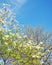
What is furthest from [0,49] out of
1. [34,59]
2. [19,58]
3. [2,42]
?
[34,59]

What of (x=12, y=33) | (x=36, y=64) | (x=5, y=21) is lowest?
(x=36, y=64)

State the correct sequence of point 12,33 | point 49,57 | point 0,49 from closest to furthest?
point 0,49
point 12,33
point 49,57

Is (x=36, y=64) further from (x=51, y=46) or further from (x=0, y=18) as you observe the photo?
(x=51, y=46)

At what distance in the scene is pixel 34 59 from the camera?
1238cm

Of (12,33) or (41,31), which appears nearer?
(12,33)

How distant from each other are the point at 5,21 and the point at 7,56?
2.12 metres

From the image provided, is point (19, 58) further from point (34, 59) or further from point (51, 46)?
point (51, 46)

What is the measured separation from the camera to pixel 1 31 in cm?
1154

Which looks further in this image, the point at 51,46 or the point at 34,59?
the point at 51,46

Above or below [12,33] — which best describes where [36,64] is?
below

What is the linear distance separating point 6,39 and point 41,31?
1586 cm

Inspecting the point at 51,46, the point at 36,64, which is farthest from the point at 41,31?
the point at 36,64

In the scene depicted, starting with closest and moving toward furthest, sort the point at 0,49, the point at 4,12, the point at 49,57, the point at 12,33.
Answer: the point at 0,49, the point at 12,33, the point at 4,12, the point at 49,57

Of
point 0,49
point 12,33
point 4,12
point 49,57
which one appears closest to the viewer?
point 0,49
